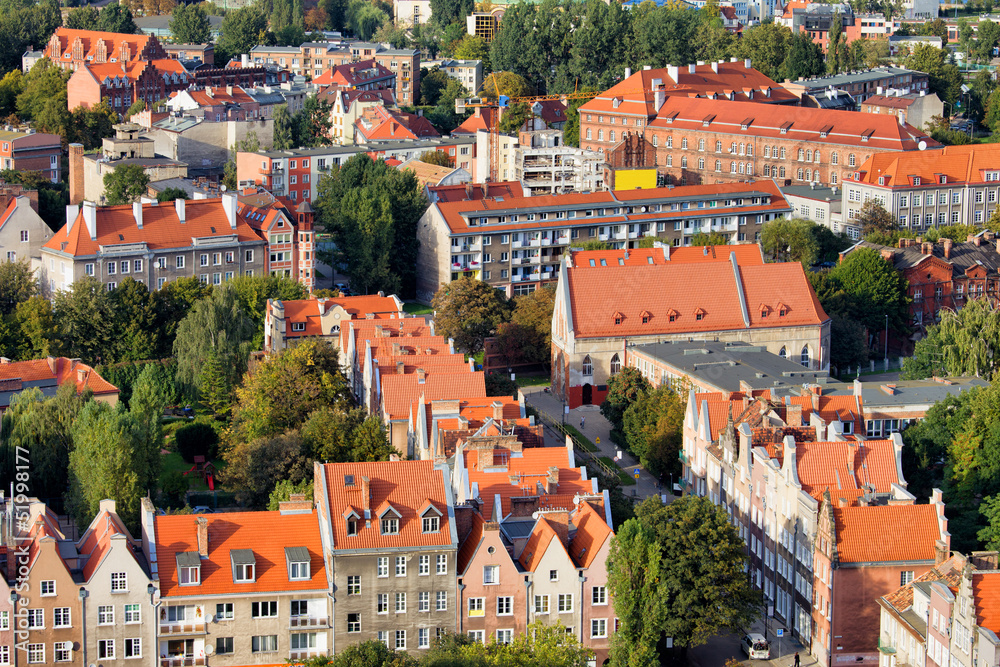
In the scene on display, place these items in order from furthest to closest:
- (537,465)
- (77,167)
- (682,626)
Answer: (77,167), (537,465), (682,626)

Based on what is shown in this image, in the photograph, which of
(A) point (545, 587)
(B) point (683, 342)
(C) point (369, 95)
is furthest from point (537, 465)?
(C) point (369, 95)

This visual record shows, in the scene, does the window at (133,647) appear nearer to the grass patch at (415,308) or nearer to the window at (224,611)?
the window at (224,611)

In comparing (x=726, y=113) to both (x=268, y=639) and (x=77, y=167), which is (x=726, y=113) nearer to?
(x=77, y=167)

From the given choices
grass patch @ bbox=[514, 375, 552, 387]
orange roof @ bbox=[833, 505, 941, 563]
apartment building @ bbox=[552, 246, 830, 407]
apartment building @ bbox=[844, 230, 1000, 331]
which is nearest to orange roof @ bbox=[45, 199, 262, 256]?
grass patch @ bbox=[514, 375, 552, 387]

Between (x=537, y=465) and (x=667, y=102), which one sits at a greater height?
(x=667, y=102)

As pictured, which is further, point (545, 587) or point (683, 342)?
point (683, 342)

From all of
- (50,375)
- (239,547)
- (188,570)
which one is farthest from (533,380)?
(188,570)

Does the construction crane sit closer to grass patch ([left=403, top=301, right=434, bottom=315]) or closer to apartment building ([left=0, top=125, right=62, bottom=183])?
grass patch ([left=403, top=301, right=434, bottom=315])

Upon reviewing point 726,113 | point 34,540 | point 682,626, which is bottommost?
point 682,626
